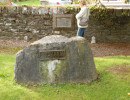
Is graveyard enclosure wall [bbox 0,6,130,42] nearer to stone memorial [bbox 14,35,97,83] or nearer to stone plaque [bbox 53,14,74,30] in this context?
stone plaque [bbox 53,14,74,30]

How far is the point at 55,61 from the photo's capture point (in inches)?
184

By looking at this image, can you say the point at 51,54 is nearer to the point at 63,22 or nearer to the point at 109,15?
the point at 63,22

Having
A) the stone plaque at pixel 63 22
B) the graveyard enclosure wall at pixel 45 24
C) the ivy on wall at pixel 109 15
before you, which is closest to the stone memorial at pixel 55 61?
the stone plaque at pixel 63 22

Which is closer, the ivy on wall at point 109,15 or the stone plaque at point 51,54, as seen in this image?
the stone plaque at point 51,54

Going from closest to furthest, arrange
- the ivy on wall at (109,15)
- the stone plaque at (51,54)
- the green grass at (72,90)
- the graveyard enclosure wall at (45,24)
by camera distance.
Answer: the green grass at (72,90), the stone plaque at (51,54), the ivy on wall at (109,15), the graveyard enclosure wall at (45,24)

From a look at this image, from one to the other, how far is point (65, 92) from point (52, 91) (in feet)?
0.99

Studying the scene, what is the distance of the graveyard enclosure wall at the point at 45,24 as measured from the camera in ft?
32.3

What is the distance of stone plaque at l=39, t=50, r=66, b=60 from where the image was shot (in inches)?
181

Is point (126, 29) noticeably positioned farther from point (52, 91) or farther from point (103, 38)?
point (52, 91)

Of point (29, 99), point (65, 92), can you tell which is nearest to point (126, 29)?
point (65, 92)

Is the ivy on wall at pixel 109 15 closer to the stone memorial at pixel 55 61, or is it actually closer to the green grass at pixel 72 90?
the green grass at pixel 72 90

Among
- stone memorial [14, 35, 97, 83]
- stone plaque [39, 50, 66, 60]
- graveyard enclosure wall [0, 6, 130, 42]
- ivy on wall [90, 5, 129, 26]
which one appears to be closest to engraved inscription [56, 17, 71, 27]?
graveyard enclosure wall [0, 6, 130, 42]

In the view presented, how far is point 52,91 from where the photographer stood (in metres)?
4.43

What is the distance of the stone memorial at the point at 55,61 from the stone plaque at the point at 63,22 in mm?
5257
